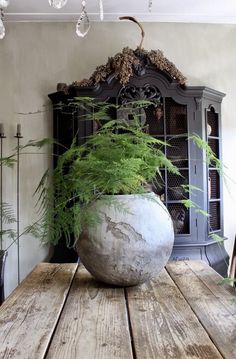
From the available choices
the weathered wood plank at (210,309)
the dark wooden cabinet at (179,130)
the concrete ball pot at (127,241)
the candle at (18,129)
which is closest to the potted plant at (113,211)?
the concrete ball pot at (127,241)

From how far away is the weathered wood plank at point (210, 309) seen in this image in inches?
29.0

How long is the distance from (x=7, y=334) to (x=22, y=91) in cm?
255

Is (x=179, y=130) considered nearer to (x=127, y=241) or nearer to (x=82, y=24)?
(x=82, y=24)

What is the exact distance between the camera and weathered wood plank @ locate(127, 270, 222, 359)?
0.69m

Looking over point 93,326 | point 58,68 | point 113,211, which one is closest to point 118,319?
point 93,326

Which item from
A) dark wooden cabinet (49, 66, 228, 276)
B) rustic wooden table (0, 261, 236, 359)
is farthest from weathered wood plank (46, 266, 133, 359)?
dark wooden cabinet (49, 66, 228, 276)

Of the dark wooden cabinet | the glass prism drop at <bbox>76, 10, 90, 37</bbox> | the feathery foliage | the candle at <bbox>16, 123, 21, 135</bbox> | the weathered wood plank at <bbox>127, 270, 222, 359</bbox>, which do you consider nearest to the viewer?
the weathered wood plank at <bbox>127, 270, 222, 359</bbox>

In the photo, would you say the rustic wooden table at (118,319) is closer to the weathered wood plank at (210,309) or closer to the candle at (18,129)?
the weathered wood plank at (210,309)

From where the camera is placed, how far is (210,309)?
37.1 inches

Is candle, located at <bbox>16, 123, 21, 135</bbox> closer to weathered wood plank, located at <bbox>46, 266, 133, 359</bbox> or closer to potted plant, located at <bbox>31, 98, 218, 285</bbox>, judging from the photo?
potted plant, located at <bbox>31, 98, 218, 285</bbox>

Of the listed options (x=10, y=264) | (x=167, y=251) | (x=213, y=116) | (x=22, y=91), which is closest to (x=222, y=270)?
(x=213, y=116)

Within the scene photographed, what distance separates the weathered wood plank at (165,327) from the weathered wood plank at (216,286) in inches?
4.1

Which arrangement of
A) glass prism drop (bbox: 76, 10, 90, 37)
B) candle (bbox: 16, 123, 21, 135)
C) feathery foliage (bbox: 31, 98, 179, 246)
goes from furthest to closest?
candle (bbox: 16, 123, 21, 135) → glass prism drop (bbox: 76, 10, 90, 37) → feathery foliage (bbox: 31, 98, 179, 246)

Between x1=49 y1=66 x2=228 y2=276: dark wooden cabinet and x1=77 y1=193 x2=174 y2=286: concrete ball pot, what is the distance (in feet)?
5.11
